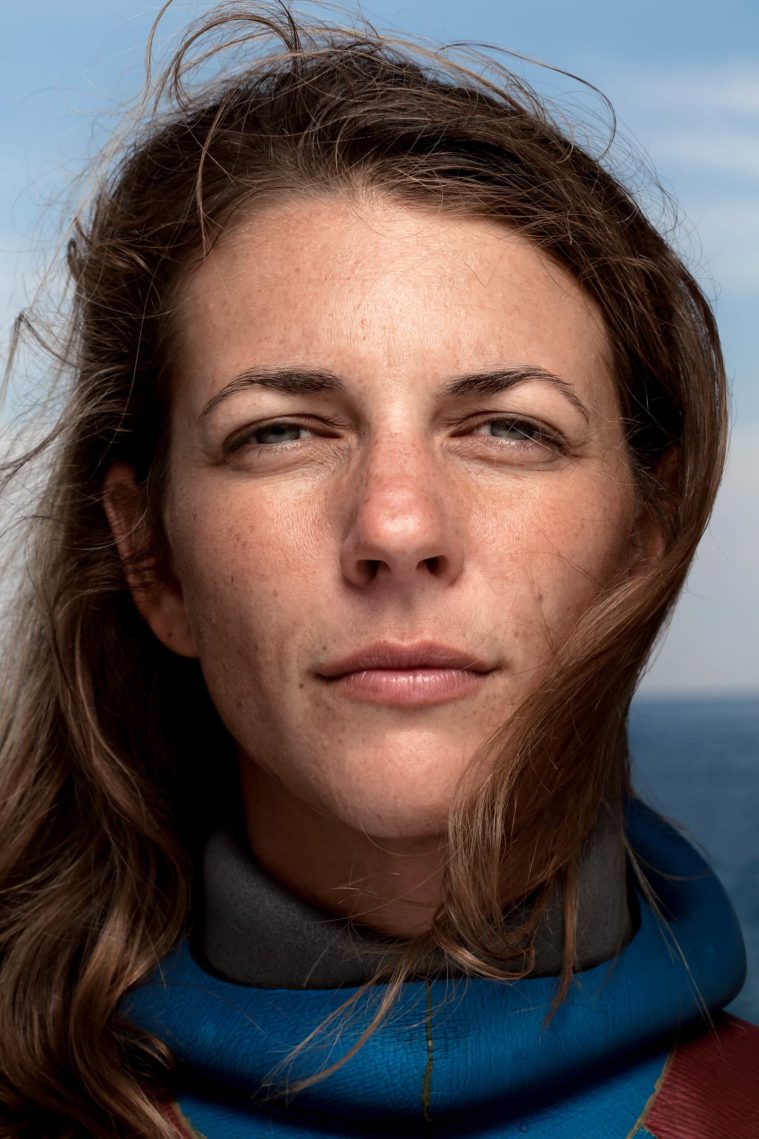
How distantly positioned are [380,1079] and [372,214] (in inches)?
44.9

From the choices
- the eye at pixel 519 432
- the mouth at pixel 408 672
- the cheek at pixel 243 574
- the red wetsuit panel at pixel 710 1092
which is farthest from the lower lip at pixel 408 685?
the red wetsuit panel at pixel 710 1092

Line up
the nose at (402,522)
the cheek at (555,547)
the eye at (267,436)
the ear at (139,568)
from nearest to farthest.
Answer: the nose at (402,522)
the cheek at (555,547)
the eye at (267,436)
the ear at (139,568)

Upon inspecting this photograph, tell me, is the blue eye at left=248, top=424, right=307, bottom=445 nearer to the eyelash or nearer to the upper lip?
the eyelash

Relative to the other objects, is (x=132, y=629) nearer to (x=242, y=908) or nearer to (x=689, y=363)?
(x=242, y=908)

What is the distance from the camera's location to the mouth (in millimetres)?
1919

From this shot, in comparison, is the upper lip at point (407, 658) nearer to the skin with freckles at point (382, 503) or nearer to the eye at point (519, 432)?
the skin with freckles at point (382, 503)

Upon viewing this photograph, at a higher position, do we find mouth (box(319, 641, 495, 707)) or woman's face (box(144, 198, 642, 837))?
woman's face (box(144, 198, 642, 837))

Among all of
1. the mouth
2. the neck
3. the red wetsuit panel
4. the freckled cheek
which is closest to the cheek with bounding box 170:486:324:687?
the freckled cheek

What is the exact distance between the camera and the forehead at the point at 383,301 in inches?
78.6

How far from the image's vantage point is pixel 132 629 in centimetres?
251

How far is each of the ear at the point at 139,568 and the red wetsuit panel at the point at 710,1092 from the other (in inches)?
35.9

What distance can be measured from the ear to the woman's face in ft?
0.50

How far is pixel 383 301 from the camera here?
2002 millimetres

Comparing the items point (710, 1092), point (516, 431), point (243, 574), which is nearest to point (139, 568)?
point (243, 574)
